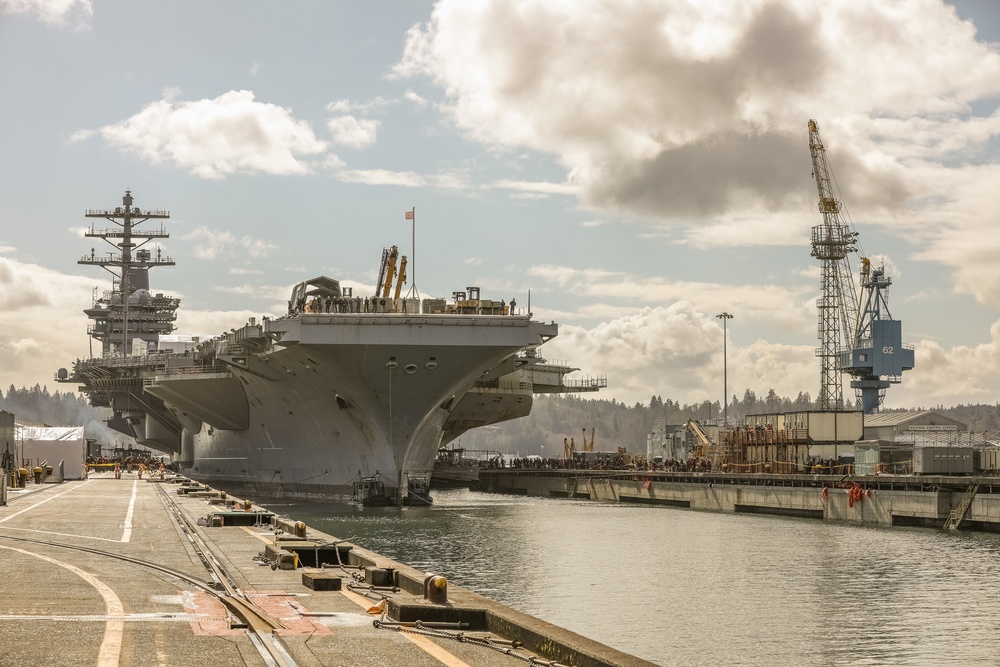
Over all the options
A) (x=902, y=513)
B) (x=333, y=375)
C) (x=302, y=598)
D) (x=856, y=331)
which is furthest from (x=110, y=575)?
(x=856, y=331)

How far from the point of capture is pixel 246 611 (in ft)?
37.0

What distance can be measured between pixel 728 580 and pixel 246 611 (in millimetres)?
14454

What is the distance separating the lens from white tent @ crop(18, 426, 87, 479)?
55625 mm

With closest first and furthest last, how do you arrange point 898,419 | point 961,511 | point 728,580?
point 728,580
point 961,511
point 898,419

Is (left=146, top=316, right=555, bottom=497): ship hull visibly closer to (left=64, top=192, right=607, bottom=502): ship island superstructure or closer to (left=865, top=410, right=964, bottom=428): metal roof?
(left=64, top=192, right=607, bottom=502): ship island superstructure

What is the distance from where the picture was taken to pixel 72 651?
9.20 metres

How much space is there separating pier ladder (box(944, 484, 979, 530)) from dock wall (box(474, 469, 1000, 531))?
0.16 metres

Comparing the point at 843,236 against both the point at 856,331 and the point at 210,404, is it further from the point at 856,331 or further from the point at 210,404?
the point at 210,404

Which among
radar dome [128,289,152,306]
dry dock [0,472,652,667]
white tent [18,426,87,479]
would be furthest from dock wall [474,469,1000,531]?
radar dome [128,289,152,306]

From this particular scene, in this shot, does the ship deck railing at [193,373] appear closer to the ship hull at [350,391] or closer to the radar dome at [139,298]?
→ the ship hull at [350,391]

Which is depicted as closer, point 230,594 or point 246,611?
point 246,611

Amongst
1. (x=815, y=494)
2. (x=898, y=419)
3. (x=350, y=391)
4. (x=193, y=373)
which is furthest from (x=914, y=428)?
(x=193, y=373)

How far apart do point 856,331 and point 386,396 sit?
165 feet

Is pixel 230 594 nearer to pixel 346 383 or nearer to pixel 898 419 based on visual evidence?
pixel 346 383
